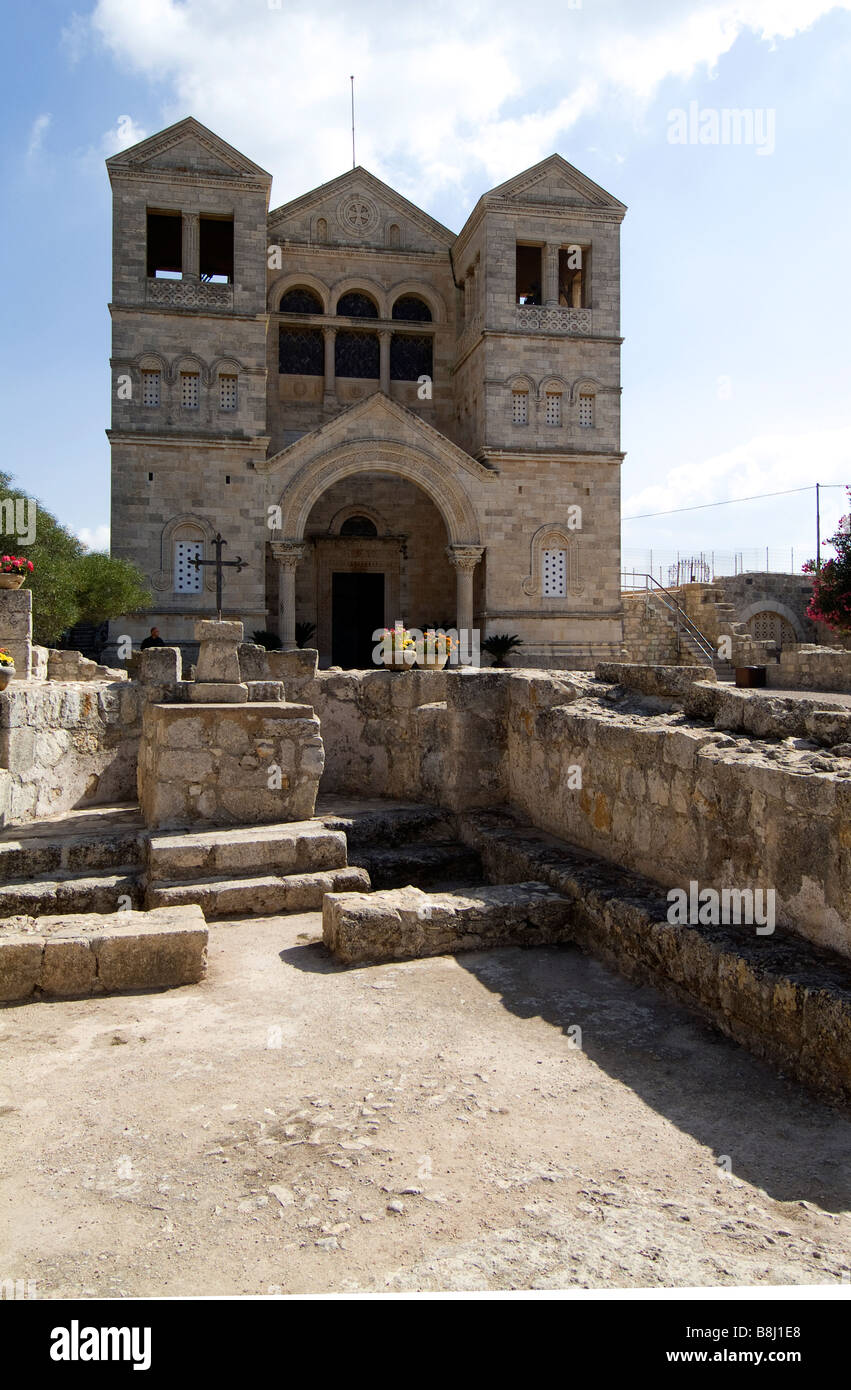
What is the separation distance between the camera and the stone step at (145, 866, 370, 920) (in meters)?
5.55

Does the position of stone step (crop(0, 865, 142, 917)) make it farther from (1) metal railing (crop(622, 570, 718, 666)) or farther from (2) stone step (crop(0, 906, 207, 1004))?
(1) metal railing (crop(622, 570, 718, 666))

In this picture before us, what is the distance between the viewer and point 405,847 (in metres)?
7.05

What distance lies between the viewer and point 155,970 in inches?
178

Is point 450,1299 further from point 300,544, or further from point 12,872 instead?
point 300,544

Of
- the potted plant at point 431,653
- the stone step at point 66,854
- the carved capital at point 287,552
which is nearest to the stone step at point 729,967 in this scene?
the stone step at point 66,854

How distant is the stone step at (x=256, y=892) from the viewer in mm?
5551

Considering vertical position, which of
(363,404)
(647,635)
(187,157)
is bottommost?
(647,635)

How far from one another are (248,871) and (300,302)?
2248cm

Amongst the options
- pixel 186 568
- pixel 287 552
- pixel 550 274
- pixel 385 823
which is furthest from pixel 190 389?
pixel 385 823

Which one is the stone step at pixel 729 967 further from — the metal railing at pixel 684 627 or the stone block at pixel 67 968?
the metal railing at pixel 684 627

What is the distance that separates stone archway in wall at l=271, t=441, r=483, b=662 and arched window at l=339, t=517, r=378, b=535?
0.34 metres

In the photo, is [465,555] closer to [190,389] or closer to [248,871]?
[190,389]

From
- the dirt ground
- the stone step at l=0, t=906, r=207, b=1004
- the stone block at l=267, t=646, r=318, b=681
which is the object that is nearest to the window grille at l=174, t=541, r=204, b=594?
the stone block at l=267, t=646, r=318, b=681
